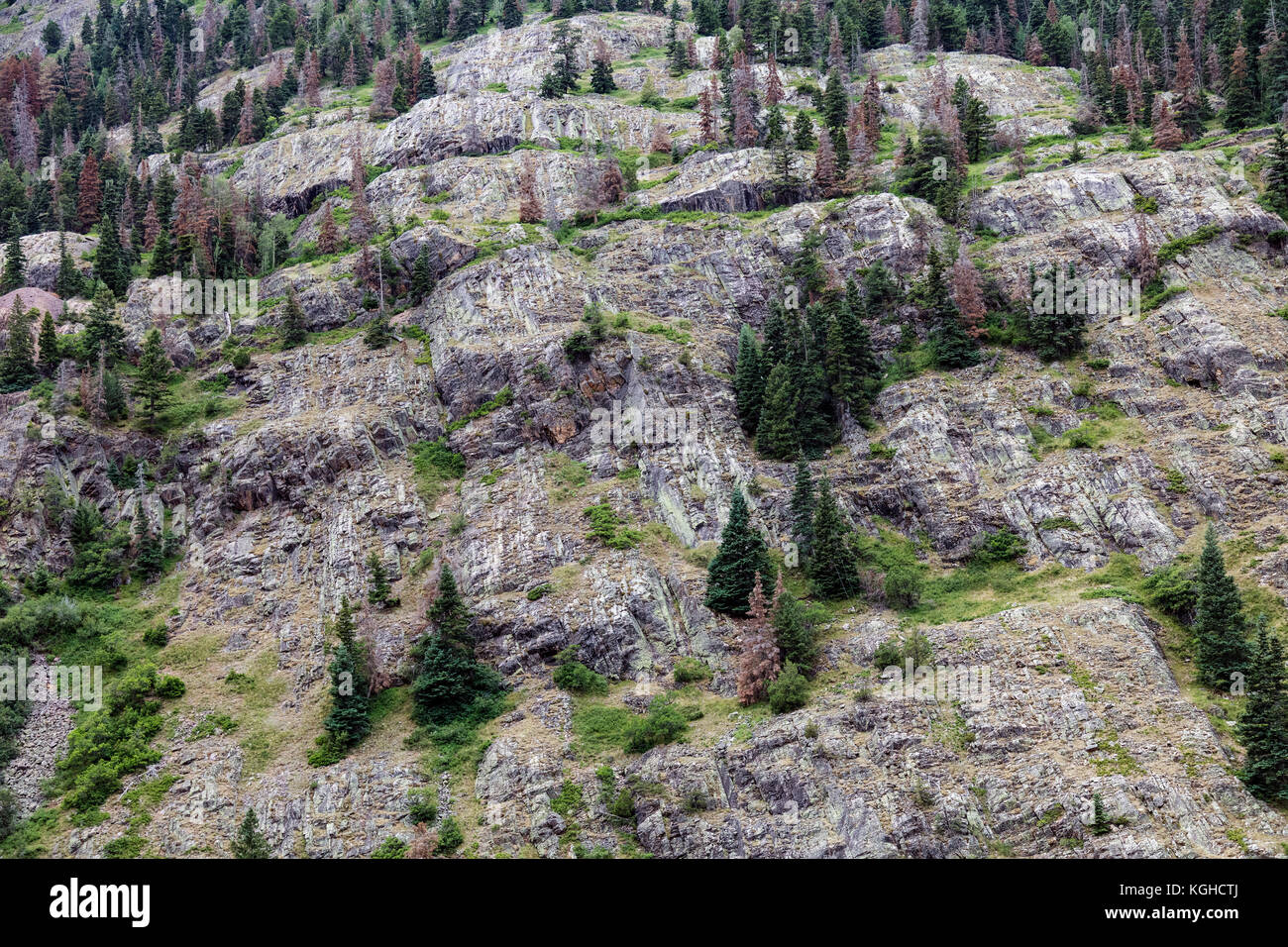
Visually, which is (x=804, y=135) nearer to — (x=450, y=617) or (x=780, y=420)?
(x=780, y=420)

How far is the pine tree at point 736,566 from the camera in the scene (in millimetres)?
62656

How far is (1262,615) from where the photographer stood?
52.3 metres

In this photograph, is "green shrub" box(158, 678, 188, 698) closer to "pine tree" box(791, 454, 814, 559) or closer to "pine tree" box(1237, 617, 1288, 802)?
"pine tree" box(791, 454, 814, 559)

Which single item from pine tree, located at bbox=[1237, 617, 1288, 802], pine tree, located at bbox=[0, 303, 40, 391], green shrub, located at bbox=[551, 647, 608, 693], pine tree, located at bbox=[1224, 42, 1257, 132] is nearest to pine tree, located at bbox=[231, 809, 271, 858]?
green shrub, located at bbox=[551, 647, 608, 693]

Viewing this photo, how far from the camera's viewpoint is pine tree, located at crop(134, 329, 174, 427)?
79438 millimetres

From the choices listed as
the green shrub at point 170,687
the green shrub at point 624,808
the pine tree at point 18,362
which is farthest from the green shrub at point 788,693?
the pine tree at point 18,362

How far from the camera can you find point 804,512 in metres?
67.1

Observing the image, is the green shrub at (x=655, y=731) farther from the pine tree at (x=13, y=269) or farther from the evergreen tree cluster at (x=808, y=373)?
the pine tree at (x=13, y=269)

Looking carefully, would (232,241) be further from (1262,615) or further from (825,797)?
(1262,615)

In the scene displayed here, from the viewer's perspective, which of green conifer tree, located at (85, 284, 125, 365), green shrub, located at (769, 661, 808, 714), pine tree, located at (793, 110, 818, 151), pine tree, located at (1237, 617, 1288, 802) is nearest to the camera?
pine tree, located at (1237, 617, 1288, 802)

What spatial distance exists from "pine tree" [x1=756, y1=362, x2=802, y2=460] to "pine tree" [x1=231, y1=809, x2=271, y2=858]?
143 ft

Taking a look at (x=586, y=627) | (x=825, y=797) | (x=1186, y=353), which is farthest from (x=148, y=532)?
(x=1186, y=353)

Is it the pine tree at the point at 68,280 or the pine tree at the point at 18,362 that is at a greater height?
the pine tree at the point at 68,280

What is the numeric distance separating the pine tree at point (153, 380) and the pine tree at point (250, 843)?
4270cm
